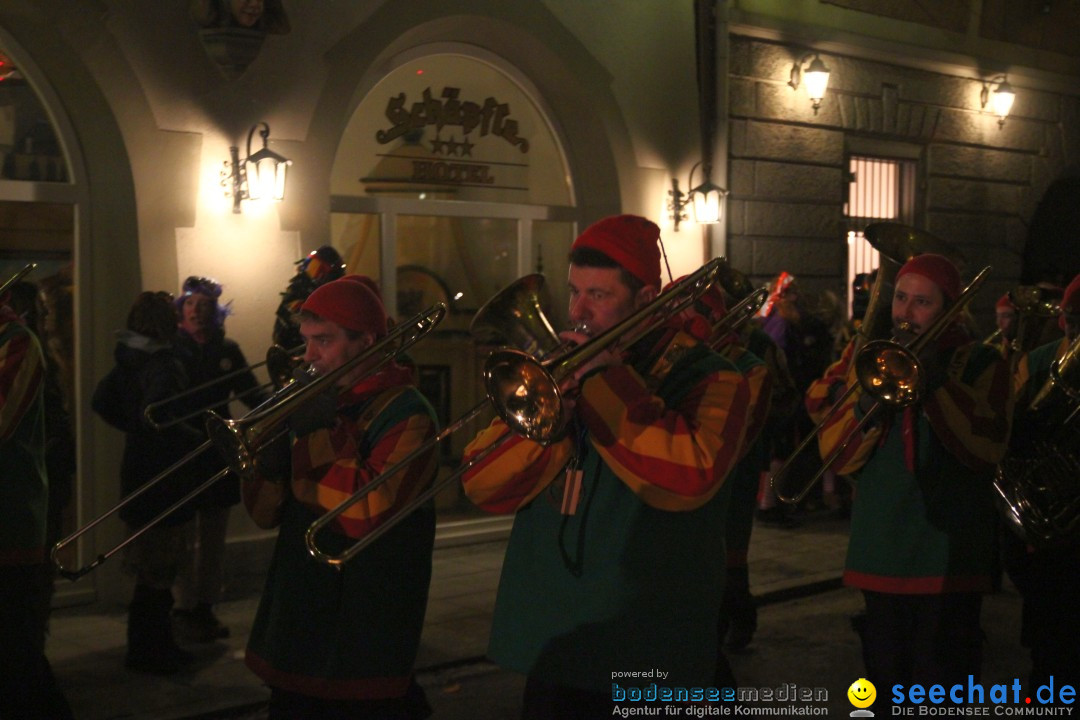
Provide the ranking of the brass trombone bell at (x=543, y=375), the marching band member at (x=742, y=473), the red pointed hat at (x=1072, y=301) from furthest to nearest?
the red pointed hat at (x=1072, y=301) < the marching band member at (x=742, y=473) < the brass trombone bell at (x=543, y=375)

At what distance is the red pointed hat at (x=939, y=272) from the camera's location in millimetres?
4941

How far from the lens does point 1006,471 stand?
563cm

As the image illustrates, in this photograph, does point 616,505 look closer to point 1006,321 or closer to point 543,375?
point 543,375

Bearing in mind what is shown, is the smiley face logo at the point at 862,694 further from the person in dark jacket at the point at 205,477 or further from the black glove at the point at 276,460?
the person in dark jacket at the point at 205,477

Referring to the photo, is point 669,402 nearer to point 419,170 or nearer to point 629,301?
point 629,301

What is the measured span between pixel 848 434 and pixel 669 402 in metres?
1.71

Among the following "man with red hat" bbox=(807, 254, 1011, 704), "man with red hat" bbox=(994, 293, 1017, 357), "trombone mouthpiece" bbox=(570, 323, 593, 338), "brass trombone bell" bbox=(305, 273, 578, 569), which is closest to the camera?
"trombone mouthpiece" bbox=(570, 323, 593, 338)

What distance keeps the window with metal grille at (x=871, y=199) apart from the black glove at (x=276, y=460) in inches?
420

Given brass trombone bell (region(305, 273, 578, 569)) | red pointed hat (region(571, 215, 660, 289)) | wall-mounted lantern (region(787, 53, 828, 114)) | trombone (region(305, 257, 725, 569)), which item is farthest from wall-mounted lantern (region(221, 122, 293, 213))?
wall-mounted lantern (region(787, 53, 828, 114))

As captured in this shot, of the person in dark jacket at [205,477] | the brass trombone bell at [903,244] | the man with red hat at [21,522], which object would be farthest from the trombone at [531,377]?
the person in dark jacket at [205,477]

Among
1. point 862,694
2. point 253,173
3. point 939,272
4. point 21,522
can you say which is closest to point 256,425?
point 21,522

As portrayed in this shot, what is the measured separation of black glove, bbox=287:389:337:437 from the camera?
12.3 ft

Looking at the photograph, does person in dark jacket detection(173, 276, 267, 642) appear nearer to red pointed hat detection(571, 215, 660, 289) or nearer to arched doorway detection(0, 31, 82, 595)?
arched doorway detection(0, 31, 82, 595)

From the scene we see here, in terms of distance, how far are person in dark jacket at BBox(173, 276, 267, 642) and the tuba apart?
3775 millimetres
